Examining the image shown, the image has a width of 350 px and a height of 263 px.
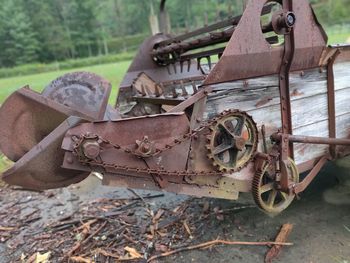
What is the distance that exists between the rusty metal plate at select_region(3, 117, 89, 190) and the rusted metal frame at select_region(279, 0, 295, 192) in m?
1.67

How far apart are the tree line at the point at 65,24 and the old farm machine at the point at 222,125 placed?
169 feet

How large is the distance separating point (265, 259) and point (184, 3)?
205ft

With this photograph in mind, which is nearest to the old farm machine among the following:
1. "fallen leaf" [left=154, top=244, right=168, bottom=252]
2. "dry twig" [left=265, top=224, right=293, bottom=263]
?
"dry twig" [left=265, top=224, right=293, bottom=263]

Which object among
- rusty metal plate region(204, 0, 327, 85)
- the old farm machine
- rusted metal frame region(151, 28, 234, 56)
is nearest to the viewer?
the old farm machine

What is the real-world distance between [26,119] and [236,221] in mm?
2387

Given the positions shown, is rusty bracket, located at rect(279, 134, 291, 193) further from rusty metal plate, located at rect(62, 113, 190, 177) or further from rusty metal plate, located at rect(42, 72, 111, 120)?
rusty metal plate, located at rect(42, 72, 111, 120)

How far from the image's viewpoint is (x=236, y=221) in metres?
3.96

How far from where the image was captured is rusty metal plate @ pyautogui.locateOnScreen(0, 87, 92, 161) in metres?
2.80

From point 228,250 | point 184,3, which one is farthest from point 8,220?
point 184,3

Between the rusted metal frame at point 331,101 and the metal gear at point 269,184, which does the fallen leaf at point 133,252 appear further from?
the rusted metal frame at point 331,101

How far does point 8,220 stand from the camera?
452 cm

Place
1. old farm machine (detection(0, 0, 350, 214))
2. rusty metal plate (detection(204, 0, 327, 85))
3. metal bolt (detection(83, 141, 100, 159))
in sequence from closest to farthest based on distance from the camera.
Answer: metal bolt (detection(83, 141, 100, 159)) < old farm machine (detection(0, 0, 350, 214)) < rusty metal plate (detection(204, 0, 327, 85))

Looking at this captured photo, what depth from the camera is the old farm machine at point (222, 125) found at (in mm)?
2543

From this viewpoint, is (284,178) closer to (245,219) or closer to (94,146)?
(245,219)
